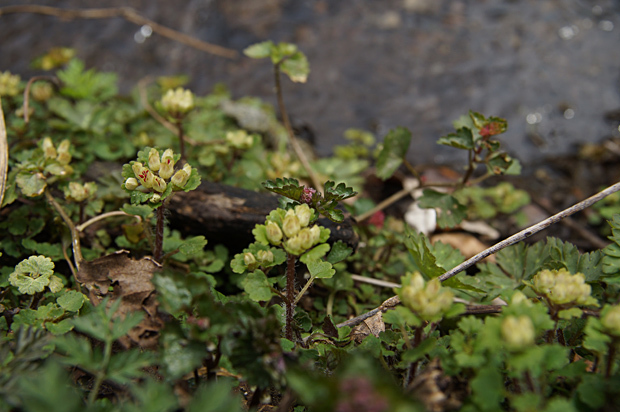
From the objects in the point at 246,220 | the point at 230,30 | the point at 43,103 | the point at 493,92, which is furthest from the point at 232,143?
the point at 493,92

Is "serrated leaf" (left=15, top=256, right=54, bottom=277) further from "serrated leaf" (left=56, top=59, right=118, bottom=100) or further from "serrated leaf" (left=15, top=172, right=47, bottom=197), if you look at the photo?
"serrated leaf" (left=56, top=59, right=118, bottom=100)

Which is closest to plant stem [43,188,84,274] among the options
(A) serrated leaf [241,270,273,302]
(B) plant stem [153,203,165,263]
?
(B) plant stem [153,203,165,263]

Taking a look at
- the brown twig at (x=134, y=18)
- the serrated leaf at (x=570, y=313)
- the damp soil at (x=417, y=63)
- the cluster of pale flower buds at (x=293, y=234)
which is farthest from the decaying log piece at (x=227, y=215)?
the brown twig at (x=134, y=18)

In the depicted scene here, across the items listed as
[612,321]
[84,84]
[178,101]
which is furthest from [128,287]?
[84,84]

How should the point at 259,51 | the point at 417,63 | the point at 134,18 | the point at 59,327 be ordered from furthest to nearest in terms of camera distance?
the point at 134,18 → the point at 417,63 → the point at 259,51 → the point at 59,327

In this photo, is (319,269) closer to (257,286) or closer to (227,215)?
(257,286)

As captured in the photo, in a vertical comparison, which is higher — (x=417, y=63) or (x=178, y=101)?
(x=178, y=101)
